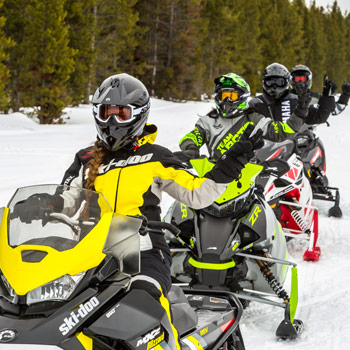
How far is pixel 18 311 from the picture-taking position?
1.73m

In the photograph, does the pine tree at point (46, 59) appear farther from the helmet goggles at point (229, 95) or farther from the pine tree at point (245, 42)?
the pine tree at point (245, 42)

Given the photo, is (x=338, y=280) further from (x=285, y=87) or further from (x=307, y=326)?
(x=285, y=87)

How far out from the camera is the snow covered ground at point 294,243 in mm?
3635

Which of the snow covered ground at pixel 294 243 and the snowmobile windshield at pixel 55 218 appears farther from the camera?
the snow covered ground at pixel 294 243

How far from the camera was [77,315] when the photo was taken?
1749 mm

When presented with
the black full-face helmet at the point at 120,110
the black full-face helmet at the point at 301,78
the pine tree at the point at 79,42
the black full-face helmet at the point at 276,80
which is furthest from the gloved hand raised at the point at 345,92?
the pine tree at the point at 79,42

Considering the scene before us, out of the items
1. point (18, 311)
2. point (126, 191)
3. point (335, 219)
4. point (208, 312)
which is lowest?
point (335, 219)

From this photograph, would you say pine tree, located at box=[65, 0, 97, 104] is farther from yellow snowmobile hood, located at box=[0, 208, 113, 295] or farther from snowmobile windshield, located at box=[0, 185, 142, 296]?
yellow snowmobile hood, located at box=[0, 208, 113, 295]

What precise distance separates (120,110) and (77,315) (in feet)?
3.68

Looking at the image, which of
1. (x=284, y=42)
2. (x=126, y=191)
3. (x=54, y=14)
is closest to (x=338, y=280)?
(x=126, y=191)

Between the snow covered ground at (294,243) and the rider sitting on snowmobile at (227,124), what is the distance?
137 cm

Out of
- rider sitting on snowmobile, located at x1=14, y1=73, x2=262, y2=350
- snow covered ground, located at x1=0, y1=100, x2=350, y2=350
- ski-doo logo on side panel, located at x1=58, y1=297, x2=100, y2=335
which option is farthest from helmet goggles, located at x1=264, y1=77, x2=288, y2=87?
ski-doo logo on side panel, located at x1=58, y1=297, x2=100, y2=335

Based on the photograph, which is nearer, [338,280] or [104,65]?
[338,280]

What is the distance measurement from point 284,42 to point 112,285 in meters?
57.1
